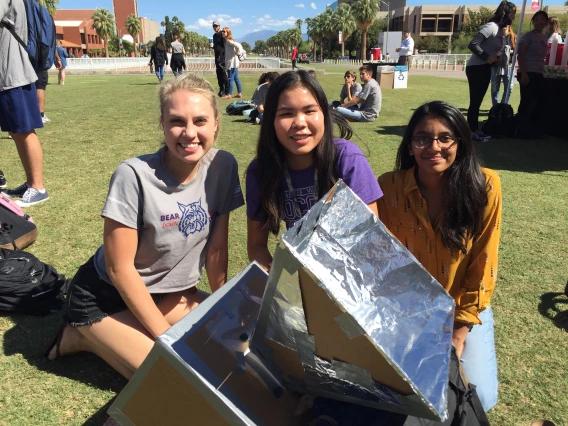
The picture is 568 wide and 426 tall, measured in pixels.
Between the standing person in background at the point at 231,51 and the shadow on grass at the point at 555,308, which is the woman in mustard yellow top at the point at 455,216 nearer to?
the shadow on grass at the point at 555,308

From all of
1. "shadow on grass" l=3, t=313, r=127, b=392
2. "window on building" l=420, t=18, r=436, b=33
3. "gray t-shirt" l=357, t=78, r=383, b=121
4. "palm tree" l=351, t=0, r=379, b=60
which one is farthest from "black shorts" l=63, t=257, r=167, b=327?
"window on building" l=420, t=18, r=436, b=33

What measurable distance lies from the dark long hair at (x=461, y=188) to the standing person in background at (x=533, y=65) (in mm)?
6714

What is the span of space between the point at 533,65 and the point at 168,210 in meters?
8.09

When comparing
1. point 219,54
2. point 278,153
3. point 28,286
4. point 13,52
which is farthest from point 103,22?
point 278,153

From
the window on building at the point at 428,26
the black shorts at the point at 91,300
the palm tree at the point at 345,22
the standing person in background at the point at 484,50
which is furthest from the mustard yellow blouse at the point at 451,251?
the palm tree at the point at 345,22

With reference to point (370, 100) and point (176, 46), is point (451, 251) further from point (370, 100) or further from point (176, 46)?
point (176, 46)

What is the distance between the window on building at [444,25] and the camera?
7849 centimetres

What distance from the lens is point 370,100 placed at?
894 cm

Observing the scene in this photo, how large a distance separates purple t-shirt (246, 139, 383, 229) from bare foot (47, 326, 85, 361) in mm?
Result: 1017

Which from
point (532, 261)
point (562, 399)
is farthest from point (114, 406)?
point (532, 261)

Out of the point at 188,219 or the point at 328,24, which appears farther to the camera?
the point at 328,24

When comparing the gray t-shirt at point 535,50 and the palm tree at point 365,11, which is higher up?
the palm tree at point 365,11

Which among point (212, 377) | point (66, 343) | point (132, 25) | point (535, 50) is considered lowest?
point (66, 343)

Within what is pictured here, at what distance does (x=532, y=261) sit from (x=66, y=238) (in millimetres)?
3580
